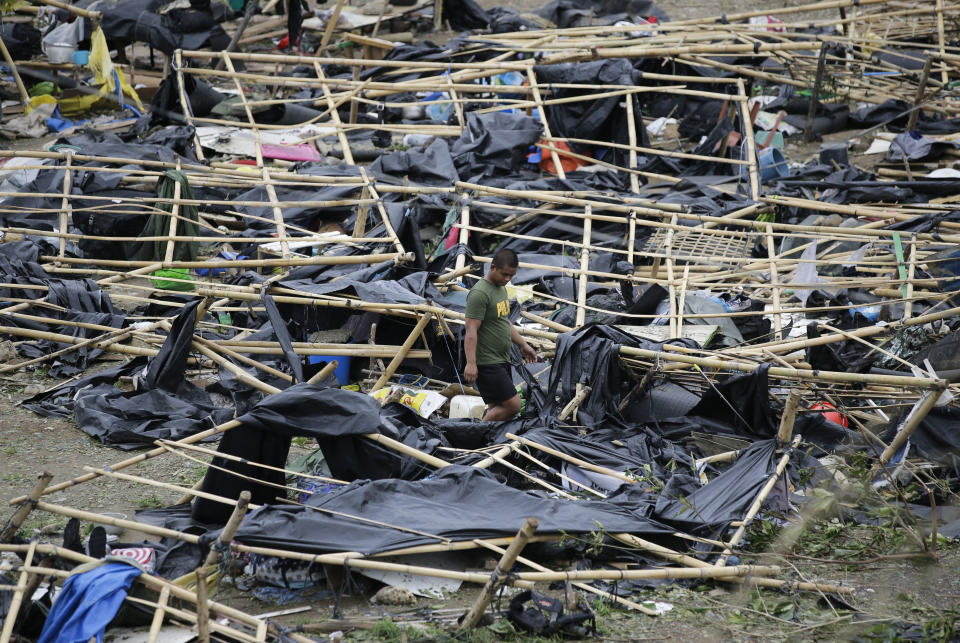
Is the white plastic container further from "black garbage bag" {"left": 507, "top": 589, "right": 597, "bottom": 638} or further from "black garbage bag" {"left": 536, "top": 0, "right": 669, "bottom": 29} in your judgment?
"black garbage bag" {"left": 536, "top": 0, "right": 669, "bottom": 29}

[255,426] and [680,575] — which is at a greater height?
[255,426]

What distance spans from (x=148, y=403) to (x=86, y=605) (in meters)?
3.19

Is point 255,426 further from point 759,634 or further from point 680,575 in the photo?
point 759,634

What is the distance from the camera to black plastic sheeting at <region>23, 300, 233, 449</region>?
292 inches

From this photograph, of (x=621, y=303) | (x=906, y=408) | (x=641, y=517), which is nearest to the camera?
(x=641, y=517)

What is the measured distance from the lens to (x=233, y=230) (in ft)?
38.8

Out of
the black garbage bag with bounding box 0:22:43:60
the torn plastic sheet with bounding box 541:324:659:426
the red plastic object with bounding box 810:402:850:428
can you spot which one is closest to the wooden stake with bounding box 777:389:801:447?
the red plastic object with bounding box 810:402:850:428

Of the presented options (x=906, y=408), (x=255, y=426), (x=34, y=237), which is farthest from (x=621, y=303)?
(x=34, y=237)

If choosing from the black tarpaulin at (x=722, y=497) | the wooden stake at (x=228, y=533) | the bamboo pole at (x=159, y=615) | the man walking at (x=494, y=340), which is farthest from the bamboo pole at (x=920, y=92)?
the bamboo pole at (x=159, y=615)

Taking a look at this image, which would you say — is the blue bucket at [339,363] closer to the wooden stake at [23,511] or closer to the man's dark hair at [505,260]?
the man's dark hair at [505,260]

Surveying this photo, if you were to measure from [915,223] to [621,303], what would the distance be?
3.45 metres

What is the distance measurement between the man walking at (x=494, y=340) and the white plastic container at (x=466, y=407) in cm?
13

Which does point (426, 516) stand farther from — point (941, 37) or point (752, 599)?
point (941, 37)

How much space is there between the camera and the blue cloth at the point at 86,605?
15.3 ft
